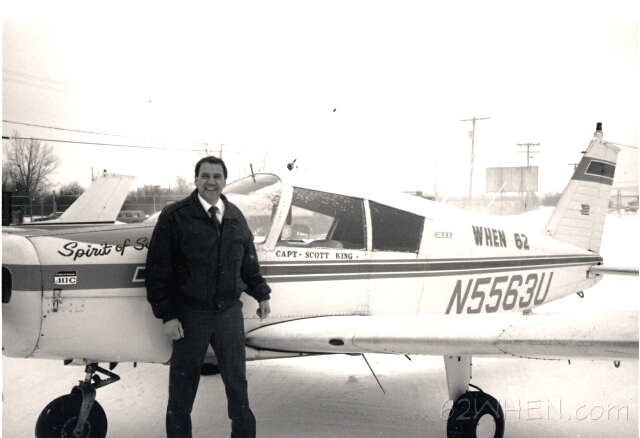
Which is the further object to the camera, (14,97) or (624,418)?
(624,418)

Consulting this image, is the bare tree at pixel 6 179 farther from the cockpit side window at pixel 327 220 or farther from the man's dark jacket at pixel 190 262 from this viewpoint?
the cockpit side window at pixel 327 220

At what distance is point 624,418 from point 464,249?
1690 mm

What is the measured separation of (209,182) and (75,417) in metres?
1.64

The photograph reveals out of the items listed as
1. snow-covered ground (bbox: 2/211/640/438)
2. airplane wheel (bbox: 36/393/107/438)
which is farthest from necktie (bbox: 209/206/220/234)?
snow-covered ground (bbox: 2/211/640/438)

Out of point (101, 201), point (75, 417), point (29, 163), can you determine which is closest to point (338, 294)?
point (75, 417)

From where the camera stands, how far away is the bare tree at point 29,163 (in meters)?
3.71

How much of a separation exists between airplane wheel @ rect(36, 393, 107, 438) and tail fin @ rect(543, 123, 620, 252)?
4224 millimetres

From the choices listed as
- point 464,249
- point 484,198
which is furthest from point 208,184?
point 484,198

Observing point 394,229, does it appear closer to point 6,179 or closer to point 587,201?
point 587,201

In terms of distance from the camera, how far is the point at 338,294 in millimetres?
3400

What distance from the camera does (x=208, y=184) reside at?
8.64 ft

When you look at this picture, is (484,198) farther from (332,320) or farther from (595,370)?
(332,320)

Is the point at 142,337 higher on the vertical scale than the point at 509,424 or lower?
higher

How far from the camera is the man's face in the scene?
263 centimetres
